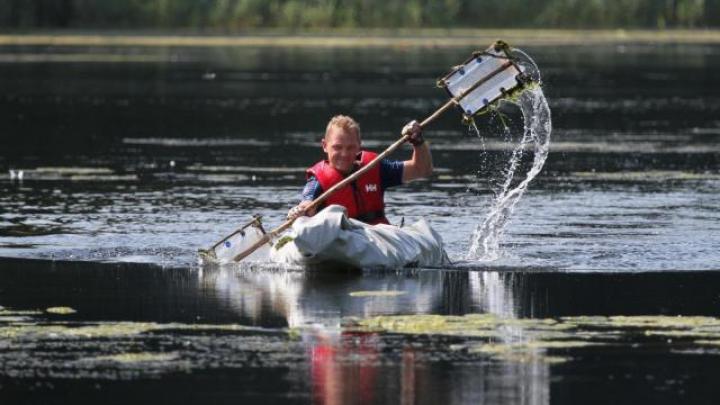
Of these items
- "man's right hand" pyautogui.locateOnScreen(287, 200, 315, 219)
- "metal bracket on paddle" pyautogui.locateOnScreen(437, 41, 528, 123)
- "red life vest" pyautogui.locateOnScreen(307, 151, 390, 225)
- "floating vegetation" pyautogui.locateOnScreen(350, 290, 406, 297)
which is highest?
"metal bracket on paddle" pyautogui.locateOnScreen(437, 41, 528, 123)

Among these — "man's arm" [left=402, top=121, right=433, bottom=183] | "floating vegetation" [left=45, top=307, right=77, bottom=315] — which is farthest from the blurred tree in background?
"floating vegetation" [left=45, top=307, right=77, bottom=315]

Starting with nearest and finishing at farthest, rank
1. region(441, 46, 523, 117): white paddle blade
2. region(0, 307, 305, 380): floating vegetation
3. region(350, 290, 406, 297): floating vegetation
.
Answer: region(0, 307, 305, 380): floating vegetation → region(350, 290, 406, 297): floating vegetation → region(441, 46, 523, 117): white paddle blade

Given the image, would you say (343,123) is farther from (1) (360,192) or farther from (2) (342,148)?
(1) (360,192)

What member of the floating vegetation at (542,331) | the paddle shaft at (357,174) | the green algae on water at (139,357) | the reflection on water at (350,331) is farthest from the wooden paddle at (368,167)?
the green algae on water at (139,357)

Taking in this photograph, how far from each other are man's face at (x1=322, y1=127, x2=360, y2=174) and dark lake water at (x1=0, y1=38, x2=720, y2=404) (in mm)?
967

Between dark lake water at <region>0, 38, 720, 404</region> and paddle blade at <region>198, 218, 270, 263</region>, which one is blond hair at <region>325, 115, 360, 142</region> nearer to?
paddle blade at <region>198, 218, 270, 263</region>

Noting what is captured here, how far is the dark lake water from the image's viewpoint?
39.8 ft

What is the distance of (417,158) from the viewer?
1758 centimetres

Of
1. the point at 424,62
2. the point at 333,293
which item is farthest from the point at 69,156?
the point at 424,62

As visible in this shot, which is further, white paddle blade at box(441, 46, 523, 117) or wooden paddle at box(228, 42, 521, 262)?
white paddle blade at box(441, 46, 523, 117)

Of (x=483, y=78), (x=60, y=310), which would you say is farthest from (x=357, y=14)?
(x=60, y=310)

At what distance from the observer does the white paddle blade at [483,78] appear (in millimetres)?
17906

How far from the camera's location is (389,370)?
483 inches

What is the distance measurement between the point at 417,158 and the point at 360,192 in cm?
62
